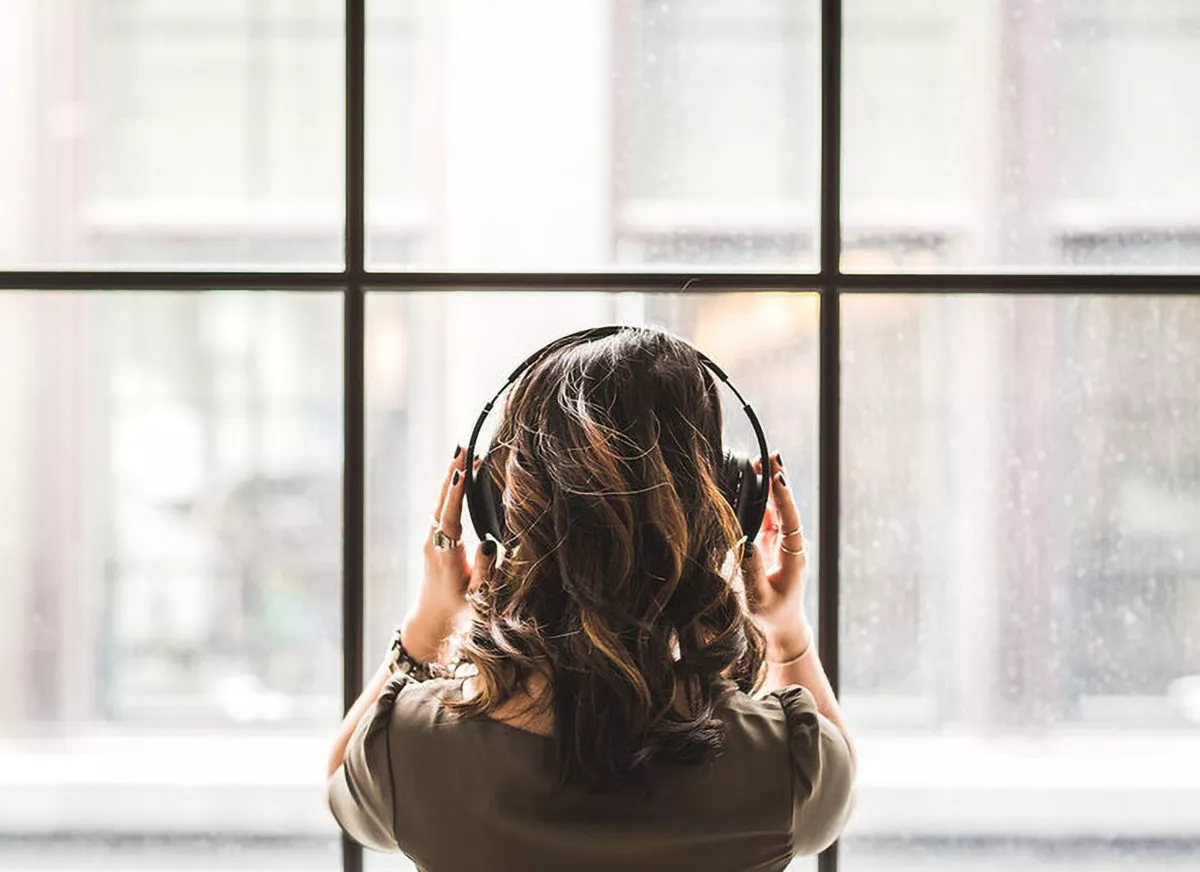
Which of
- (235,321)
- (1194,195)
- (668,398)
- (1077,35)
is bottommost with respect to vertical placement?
(668,398)

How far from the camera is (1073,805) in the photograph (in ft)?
4.49

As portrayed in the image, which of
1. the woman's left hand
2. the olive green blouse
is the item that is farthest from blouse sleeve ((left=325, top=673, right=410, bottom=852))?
the woman's left hand

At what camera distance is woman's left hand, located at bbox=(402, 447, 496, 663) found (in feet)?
3.53

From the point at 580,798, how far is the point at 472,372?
25.3 inches

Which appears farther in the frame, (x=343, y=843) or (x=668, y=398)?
(x=343, y=843)

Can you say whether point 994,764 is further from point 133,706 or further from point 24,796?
point 24,796

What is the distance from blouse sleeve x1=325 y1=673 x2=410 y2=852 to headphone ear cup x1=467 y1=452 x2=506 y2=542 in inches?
6.6

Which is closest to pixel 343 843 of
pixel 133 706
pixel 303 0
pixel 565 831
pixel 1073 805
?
pixel 133 706

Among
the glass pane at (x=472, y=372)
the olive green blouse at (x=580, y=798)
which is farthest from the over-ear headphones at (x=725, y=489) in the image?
the glass pane at (x=472, y=372)

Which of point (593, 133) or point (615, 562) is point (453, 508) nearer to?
point (615, 562)

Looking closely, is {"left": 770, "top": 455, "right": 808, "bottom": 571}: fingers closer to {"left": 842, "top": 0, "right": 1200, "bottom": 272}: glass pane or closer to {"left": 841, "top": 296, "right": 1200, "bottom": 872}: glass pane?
{"left": 841, "top": 296, "right": 1200, "bottom": 872}: glass pane

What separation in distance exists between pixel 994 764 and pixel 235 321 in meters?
1.20

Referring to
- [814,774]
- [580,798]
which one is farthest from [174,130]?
[814,774]

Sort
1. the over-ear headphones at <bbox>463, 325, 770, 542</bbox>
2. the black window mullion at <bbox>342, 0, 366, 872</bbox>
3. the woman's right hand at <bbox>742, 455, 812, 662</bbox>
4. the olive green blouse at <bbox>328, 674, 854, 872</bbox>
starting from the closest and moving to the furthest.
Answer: the olive green blouse at <bbox>328, 674, 854, 872</bbox> → the over-ear headphones at <bbox>463, 325, 770, 542</bbox> → the woman's right hand at <bbox>742, 455, 812, 662</bbox> → the black window mullion at <bbox>342, 0, 366, 872</bbox>
